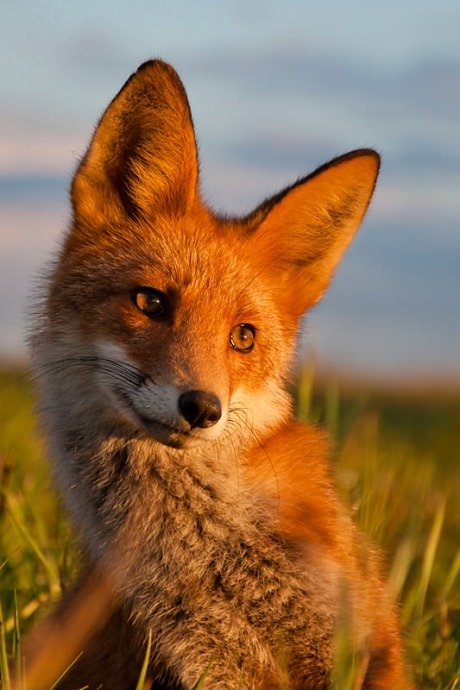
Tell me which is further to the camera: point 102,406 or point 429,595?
point 429,595

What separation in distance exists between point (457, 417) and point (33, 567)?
9.01 metres

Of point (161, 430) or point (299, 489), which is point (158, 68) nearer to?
point (161, 430)

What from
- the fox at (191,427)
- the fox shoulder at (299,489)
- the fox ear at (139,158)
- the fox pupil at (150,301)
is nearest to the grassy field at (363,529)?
the fox shoulder at (299,489)

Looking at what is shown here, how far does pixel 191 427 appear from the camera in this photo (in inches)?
147

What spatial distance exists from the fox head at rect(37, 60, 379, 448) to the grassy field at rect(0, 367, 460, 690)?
20.8 inches

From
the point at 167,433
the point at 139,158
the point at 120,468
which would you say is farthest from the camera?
the point at 139,158

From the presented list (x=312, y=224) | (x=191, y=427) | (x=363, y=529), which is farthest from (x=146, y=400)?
(x=363, y=529)

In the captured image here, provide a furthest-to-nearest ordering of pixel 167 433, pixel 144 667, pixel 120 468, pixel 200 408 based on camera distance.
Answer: pixel 120 468 < pixel 167 433 < pixel 200 408 < pixel 144 667

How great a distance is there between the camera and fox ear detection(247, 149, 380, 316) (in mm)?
4512

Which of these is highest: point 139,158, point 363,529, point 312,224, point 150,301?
point 139,158

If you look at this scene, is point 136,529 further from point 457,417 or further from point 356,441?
point 457,417

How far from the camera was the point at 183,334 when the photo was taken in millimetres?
3986

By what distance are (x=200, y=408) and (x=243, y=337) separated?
71 centimetres

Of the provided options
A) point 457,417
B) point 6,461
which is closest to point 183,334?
point 6,461
